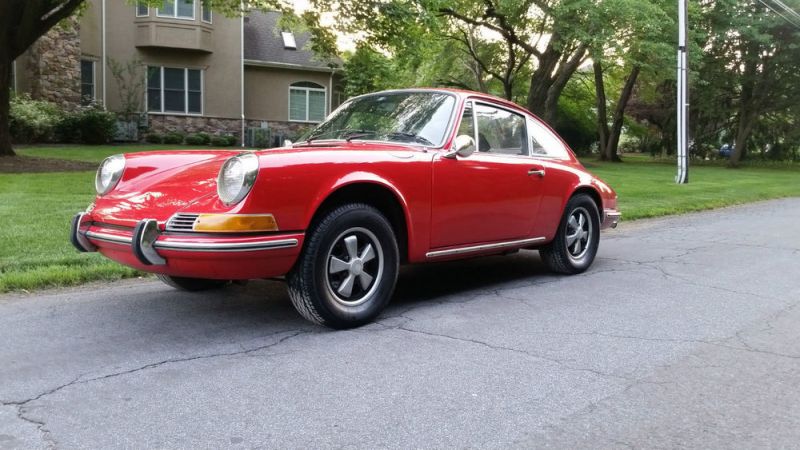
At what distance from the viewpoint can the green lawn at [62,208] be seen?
595 cm

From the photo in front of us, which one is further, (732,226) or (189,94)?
(189,94)

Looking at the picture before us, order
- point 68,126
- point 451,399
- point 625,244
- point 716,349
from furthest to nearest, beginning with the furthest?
point 68,126 < point 625,244 < point 716,349 < point 451,399

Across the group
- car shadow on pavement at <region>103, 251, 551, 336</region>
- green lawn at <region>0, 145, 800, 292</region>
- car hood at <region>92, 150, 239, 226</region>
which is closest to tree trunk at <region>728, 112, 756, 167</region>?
green lawn at <region>0, 145, 800, 292</region>

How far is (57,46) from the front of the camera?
23.8m

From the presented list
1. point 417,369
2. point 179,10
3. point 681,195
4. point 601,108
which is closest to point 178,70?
point 179,10

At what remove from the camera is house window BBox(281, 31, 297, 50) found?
30375 mm

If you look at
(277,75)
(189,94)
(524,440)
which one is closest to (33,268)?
(524,440)

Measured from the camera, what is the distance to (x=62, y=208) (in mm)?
9156

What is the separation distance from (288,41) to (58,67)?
9.75 metres

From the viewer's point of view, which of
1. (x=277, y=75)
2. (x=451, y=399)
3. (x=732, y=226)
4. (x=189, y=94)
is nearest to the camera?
Answer: (x=451, y=399)

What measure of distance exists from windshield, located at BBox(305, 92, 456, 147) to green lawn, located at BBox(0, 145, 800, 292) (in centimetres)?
228

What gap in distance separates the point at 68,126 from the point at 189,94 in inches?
216

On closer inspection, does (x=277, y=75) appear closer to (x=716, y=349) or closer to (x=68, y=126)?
(x=68, y=126)

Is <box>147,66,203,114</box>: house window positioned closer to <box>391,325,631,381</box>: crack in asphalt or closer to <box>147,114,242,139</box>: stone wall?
<box>147,114,242,139</box>: stone wall
